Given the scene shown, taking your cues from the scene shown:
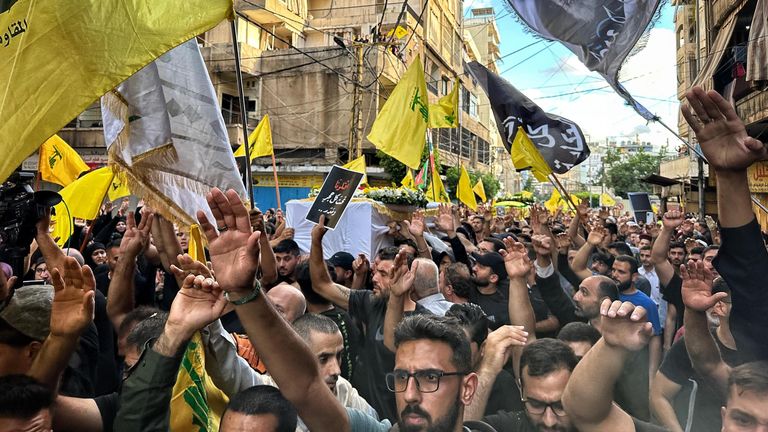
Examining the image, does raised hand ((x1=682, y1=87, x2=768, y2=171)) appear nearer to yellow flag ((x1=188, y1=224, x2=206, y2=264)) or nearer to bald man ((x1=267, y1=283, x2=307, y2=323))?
yellow flag ((x1=188, y1=224, x2=206, y2=264))

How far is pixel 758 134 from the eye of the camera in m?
13.3

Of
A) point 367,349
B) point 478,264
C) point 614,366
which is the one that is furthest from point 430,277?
point 614,366

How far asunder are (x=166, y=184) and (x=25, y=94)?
123 centimetres

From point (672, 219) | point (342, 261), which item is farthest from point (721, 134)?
point (342, 261)

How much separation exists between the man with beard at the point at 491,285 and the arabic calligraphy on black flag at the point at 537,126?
7.72ft

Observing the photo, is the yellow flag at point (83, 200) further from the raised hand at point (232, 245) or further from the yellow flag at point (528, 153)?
the raised hand at point (232, 245)

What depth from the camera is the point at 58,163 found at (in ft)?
29.3

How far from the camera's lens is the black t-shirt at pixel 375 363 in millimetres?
3803

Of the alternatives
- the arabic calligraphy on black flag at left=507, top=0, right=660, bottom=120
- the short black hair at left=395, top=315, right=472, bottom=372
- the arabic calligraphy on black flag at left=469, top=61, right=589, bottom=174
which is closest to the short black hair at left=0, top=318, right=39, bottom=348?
the short black hair at left=395, top=315, right=472, bottom=372

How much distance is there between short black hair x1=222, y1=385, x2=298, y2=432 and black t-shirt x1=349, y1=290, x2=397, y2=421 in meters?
1.30

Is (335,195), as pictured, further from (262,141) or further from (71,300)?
(262,141)

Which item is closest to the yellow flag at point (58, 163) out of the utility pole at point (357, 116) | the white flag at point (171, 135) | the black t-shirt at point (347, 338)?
the black t-shirt at point (347, 338)

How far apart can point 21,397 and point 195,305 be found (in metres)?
0.64

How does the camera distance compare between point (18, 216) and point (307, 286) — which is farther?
point (307, 286)
